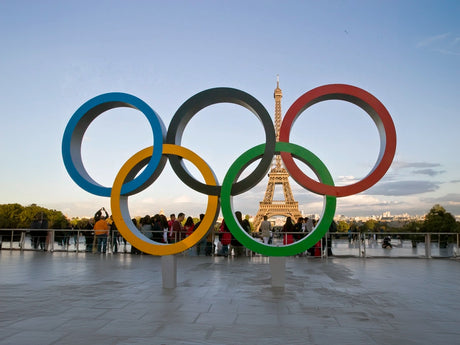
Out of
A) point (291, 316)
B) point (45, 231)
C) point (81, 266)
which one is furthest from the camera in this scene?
point (45, 231)

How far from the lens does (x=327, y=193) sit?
9953 mm

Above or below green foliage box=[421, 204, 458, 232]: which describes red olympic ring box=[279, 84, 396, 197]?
above

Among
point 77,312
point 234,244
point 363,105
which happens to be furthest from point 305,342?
point 234,244

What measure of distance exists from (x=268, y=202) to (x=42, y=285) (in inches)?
1904

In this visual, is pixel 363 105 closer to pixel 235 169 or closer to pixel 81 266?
pixel 235 169

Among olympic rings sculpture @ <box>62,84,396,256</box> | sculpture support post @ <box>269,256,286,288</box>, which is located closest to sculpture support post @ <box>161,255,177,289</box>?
olympic rings sculpture @ <box>62,84,396,256</box>

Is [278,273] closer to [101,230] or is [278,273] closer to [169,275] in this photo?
[169,275]

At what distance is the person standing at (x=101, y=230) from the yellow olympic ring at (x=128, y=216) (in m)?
9.14

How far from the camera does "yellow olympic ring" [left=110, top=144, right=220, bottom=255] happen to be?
9961 millimetres

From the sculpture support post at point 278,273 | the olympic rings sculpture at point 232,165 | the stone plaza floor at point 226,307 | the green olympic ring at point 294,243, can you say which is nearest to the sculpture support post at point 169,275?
the stone plaza floor at point 226,307

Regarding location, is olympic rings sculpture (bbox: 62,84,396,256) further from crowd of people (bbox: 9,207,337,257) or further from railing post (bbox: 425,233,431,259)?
railing post (bbox: 425,233,431,259)

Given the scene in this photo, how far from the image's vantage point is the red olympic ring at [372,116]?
9758 mm

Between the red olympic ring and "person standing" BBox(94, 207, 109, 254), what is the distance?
12112 millimetres

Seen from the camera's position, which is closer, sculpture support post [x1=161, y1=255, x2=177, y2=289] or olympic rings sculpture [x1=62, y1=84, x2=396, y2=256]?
sculpture support post [x1=161, y1=255, x2=177, y2=289]
